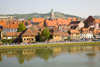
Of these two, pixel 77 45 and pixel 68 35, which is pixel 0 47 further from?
pixel 68 35

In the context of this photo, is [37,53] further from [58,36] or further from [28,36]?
[58,36]

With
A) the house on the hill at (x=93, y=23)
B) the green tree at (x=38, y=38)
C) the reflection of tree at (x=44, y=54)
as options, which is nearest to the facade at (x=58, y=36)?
the green tree at (x=38, y=38)

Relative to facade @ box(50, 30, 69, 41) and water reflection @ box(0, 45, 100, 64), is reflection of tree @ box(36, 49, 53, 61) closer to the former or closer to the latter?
water reflection @ box(0, 45, 100, 64)

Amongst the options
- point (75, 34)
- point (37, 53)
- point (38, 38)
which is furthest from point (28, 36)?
point (75, 34)

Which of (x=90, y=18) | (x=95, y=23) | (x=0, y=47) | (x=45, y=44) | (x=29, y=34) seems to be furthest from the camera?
(x=90, y=18)

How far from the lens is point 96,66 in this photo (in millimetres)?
32906

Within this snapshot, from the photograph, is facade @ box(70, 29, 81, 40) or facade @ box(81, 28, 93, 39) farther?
facade @ box(81, 28, 93, 39)

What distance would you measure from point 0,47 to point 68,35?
3099 cm

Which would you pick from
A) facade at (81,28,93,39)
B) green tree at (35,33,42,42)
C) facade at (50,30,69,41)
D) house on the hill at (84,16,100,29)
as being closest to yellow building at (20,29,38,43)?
green tree at (35,33,42,42)

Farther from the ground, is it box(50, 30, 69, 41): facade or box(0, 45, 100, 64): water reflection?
box(50, 30, 69, 41): facade

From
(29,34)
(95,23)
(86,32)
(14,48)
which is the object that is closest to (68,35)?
(86,32)

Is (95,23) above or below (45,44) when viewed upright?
above

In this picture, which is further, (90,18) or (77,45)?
(90,18)

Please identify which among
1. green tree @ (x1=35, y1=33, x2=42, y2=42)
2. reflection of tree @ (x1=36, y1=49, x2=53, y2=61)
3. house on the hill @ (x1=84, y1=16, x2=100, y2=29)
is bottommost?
reflection of tree @ (x1=36, y1=49, x2=53, y2=61)
